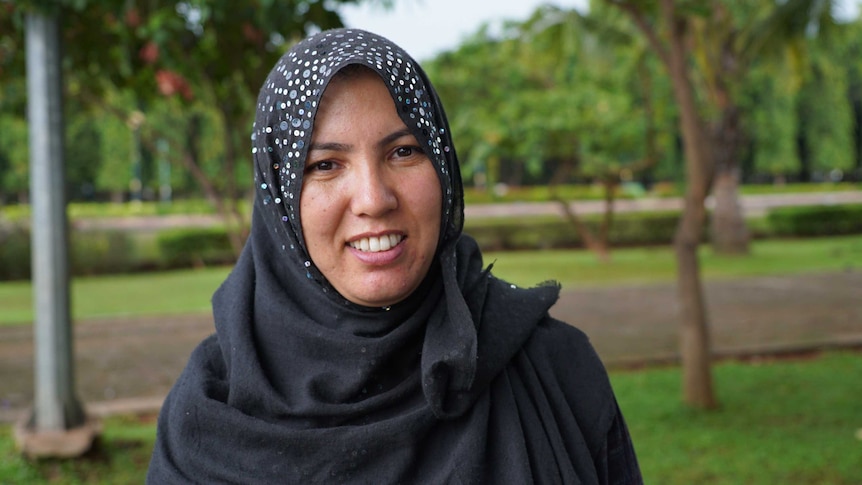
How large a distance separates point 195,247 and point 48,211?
12001mm

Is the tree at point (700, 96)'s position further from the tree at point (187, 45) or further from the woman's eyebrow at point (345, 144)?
the woman's eyebrow at point (345, 144)

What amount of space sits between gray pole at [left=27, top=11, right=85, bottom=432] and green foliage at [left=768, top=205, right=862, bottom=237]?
1792 centimetres

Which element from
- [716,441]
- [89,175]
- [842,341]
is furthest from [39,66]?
[89,175]

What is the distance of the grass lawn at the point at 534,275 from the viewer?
10812 mm

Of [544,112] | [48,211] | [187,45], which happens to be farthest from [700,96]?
[48,211]

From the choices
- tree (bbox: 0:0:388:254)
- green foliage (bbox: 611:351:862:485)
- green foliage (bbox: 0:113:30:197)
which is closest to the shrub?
tree (bbox: 0:0:388:254)

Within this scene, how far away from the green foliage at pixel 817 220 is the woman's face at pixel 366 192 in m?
19.8

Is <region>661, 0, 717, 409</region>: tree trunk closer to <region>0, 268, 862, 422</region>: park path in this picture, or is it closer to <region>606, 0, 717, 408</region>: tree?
<region>606, 0, 717, 408</region>: tree

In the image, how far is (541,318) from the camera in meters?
1.46

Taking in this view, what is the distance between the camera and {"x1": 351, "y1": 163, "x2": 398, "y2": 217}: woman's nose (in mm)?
1241

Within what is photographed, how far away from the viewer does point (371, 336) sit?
1.34 m

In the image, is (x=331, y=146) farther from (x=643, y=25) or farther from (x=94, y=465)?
(x=643, y=25)

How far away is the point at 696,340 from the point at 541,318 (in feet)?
13.8

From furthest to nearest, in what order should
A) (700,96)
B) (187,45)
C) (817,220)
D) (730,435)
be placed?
(817,220), (700,96), (730,435), (187,45)
